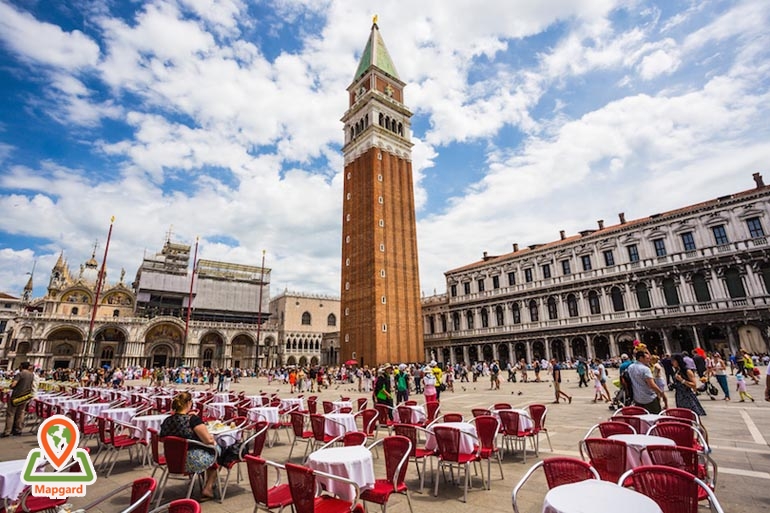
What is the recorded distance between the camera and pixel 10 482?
3.58 m

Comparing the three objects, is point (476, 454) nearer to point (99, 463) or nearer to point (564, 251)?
point (99, 463)

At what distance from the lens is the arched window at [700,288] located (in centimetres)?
2546

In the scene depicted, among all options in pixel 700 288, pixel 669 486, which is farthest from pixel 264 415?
pixel 700 288

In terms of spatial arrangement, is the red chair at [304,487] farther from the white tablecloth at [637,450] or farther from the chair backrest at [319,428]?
the chair backrest at [319,428]

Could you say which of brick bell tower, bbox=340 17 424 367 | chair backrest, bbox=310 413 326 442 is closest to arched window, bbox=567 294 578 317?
brick bell tower, bbox=340 17 424 367

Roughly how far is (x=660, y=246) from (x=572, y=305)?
25.9ft

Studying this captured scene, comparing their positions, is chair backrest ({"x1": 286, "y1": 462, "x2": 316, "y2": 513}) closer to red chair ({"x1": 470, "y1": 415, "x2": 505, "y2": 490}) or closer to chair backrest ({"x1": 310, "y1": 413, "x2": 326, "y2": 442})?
red chair ({"x1": 470, "y1": 415, "x2": 505, "y2": 490})

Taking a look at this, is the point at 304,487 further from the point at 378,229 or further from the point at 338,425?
the point at 378,229

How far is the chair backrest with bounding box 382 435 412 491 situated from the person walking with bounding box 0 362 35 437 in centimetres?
962

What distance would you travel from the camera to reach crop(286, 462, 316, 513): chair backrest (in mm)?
3084

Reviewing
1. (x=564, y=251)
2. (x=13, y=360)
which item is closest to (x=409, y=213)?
(x=564, y=251)

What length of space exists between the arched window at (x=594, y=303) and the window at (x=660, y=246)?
5393mm

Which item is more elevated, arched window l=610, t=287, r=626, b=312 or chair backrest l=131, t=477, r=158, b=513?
arched window l=610, t=287, r=626, b=312

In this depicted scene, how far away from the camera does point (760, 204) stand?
78.5 feet
